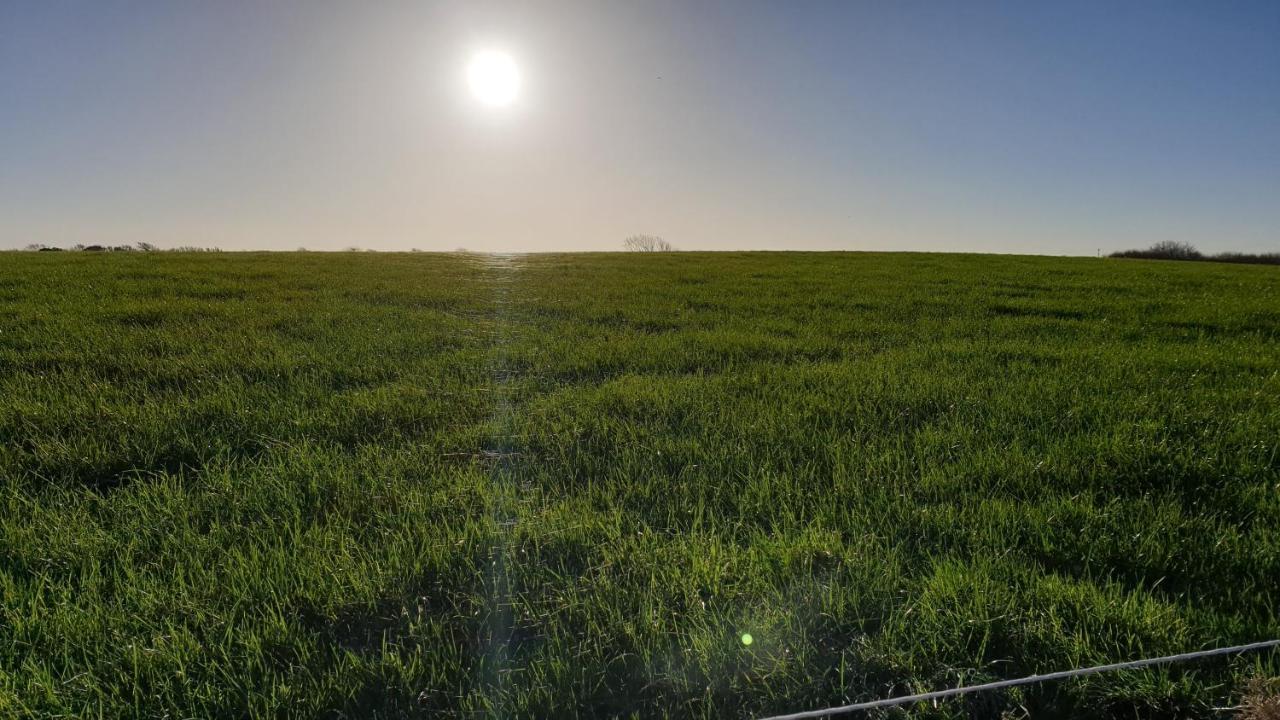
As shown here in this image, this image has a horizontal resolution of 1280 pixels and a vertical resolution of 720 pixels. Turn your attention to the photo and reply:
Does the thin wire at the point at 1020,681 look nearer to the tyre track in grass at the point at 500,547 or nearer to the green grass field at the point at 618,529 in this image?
the green grass field at the point at 618,529

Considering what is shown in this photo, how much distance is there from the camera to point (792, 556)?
7.54 feet

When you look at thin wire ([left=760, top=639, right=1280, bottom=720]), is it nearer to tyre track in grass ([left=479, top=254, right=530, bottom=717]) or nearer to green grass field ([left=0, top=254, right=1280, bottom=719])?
green grass field ([left=0, top=254, right=1280, bottom=719])

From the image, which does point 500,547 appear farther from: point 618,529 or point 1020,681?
point 1020,681

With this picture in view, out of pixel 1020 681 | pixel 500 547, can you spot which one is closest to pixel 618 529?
pixel 500 547

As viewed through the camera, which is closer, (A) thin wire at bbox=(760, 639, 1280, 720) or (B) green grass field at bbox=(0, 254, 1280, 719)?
(A) thin wire at bbox=(760, 639, 1280, 720)

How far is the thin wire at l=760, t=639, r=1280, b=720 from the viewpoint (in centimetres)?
153

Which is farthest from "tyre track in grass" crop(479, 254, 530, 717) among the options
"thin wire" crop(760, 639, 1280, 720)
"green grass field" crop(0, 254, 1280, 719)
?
"thin wire" crop(760, 639, 1280, 720)

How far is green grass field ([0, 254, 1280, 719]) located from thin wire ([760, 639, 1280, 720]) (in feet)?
0.15

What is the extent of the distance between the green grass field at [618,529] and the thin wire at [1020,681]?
5cm

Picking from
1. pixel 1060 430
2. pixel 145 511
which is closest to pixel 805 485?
pixel 1060 430

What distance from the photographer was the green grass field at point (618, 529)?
1748 millimetres

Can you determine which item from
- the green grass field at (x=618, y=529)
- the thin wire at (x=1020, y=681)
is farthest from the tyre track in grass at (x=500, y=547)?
the thin wire at (x=1020, y=681)

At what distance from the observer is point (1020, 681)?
1.57 m

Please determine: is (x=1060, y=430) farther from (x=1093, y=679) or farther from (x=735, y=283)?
(x=735, y=283)
